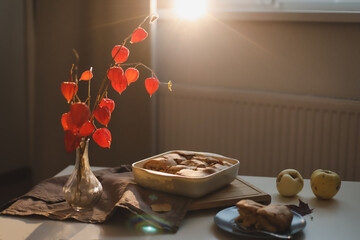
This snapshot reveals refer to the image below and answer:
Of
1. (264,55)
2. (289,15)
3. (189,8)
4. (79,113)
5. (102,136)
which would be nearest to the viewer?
(79,113)

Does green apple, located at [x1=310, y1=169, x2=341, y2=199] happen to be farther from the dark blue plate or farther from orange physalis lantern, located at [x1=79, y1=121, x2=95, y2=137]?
orange physalis lantern, located at [x1=79, y1=121, x2=95, y2=137]

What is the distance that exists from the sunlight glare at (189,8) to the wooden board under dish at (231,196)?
59.5 inches

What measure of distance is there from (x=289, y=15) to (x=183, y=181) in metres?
1.51

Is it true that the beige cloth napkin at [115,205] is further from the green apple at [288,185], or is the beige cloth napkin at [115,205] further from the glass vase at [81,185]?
the green apple at [288,185]

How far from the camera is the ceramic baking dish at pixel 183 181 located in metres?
1.20

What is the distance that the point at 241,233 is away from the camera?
103cm

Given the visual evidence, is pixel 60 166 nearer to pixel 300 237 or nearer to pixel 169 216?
pixel 169 216

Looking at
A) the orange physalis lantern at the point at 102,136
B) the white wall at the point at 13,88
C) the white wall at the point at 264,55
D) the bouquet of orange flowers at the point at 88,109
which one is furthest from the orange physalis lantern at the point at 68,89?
the white wall at the point at 13,88

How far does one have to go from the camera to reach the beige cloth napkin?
1.12m

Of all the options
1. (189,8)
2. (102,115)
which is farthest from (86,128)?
(189,8)

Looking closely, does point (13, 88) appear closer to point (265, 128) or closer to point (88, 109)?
point (265, 128)

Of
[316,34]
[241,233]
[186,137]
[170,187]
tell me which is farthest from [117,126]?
[241,233]

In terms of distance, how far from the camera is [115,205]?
1130 millimetres

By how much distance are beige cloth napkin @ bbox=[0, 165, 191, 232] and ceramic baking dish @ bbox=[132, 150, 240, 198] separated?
17mm
